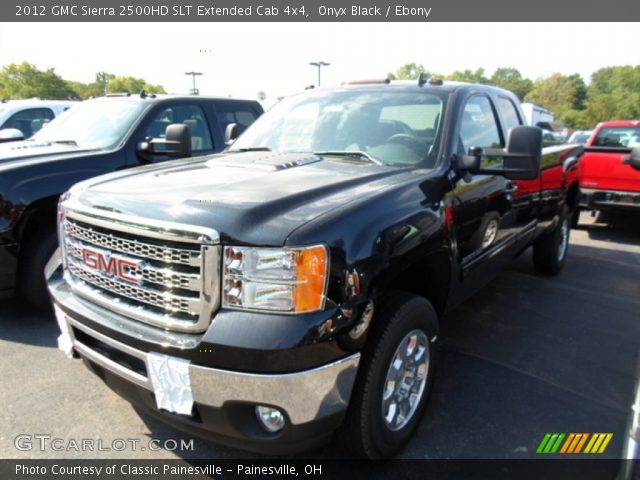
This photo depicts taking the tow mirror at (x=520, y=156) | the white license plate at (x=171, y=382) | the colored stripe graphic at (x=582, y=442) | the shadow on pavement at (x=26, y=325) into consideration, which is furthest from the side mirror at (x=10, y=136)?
the colored stripe graphic at (x=582, y=442)

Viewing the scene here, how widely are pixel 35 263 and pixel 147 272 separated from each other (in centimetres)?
Answer: 234

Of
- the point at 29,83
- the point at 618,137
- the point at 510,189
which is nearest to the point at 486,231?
the point at 510,189

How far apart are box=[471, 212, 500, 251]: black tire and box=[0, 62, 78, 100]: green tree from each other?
65559mm

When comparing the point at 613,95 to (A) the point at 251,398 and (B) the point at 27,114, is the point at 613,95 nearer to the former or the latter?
(B) the point at 27,114

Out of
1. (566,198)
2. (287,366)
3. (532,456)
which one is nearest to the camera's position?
(287,366)

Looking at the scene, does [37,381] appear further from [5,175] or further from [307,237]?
[307,237]

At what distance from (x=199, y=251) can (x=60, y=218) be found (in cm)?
118

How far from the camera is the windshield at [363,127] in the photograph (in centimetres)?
304

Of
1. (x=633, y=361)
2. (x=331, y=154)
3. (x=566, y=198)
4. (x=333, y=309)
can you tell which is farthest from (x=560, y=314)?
(x=333, y=309)

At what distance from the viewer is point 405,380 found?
248 cm


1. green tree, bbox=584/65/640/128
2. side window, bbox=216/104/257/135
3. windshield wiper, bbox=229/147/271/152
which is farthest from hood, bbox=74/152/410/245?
green tree, bbox=584/65/640/128

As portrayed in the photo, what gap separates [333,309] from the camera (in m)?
1.91

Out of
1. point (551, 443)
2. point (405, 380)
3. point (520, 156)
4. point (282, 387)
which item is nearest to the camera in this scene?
point (282, 387)
